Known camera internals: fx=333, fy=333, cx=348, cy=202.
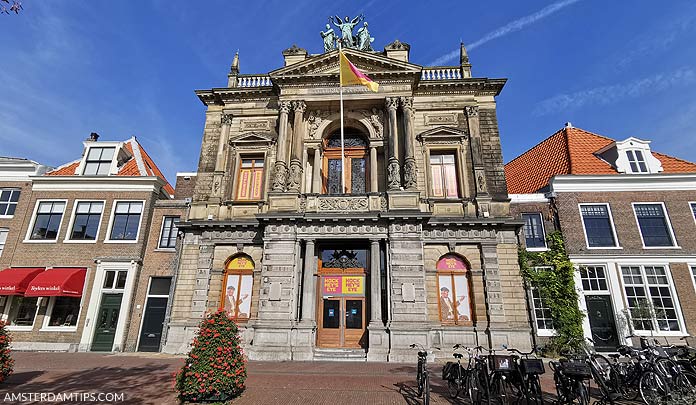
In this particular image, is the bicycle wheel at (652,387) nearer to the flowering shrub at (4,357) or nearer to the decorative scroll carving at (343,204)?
the decorative scroll carving at (343,204)

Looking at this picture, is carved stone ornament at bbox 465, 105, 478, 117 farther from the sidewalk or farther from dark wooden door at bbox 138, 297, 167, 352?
dark wooden door at bbox 138, 297, 167, 352

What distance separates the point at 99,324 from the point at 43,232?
670 cm

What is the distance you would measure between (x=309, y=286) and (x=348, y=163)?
721cm

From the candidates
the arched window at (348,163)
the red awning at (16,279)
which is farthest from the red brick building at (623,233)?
the red awning at (16,279)

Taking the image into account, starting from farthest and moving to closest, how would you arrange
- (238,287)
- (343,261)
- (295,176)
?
(295,176)
(238,287)
(343,261)

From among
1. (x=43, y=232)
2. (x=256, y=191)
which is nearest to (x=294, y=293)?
(x=256, y=191)

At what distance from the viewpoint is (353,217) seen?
15.3m

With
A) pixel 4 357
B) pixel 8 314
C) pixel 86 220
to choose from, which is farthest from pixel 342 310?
pixel 8 314

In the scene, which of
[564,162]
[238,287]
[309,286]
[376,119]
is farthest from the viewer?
[564,162]

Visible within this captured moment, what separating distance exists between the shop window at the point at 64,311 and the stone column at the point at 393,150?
17.8 meters

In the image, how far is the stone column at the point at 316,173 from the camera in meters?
17.7

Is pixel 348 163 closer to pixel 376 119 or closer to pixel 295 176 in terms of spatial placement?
pixel 376 119

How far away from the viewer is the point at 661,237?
17.1 m

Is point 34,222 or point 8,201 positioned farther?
point 8,201
